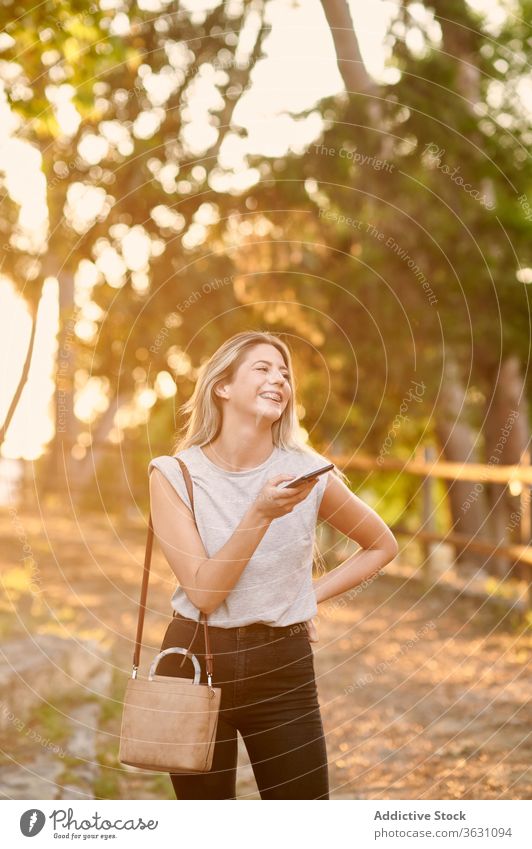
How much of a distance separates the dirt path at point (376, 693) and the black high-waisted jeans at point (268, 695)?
6.34ft

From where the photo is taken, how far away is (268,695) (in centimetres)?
250

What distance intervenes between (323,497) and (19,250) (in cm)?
628

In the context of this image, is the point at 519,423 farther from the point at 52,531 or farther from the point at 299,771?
the point at 299,771

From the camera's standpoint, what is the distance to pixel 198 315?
751cm

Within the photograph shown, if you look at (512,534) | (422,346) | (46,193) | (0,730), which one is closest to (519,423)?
(512,534)

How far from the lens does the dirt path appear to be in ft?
15.1
